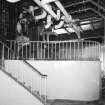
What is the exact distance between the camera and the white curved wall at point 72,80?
22.7 feet

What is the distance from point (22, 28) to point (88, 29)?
142 inches

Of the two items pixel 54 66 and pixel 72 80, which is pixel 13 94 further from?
pixel 72 80

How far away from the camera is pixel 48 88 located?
23.1 ft

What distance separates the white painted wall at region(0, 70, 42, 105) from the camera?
568cm

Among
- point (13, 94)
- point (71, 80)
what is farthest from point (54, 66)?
point (13, 94)

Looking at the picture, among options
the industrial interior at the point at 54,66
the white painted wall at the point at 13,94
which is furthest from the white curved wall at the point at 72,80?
the white painted wall at the point at 13,94

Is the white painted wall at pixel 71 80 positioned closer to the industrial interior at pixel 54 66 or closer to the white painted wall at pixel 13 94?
the industrial interior at pixel 54 66

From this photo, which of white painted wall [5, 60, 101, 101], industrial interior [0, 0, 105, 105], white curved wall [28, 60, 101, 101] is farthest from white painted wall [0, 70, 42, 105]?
white curved wall [28, 60, 101, 101]

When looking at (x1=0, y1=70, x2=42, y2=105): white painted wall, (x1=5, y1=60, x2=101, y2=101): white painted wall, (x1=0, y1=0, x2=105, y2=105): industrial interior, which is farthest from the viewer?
(x1=5, y1=60, x2=101, y2=101): white painted wall

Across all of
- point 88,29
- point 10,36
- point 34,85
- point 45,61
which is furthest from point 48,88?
point 88,29

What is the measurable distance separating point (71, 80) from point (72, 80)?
37 millimetres

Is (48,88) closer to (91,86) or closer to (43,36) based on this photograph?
(91,86)

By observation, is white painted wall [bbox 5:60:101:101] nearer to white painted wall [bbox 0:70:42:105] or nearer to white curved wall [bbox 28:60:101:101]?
white curved wall [bbox 28:60:101:101]

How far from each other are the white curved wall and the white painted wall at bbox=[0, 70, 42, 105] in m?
1.46
